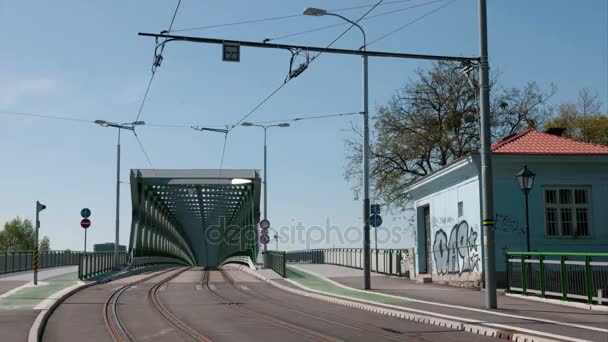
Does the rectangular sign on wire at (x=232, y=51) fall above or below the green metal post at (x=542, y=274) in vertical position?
above

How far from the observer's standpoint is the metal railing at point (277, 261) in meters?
35.1

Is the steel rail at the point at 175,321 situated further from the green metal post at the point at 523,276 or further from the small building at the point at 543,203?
the small building at the point at 543,203

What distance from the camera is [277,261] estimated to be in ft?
125

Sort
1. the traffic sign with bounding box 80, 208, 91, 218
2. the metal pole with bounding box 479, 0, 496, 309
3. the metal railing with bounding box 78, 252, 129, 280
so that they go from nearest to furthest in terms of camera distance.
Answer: the metal pole with bounding box 479, 0, 496, 309 < the metal railing with bounding box 78, 252, 129, 280 < the traffic sign with bounding box 80, 208, 91, 218

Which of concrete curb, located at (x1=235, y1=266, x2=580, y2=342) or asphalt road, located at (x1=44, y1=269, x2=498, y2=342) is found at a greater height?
concrete curb, located at (x1=235, y1=266, x2=580, y2=342)

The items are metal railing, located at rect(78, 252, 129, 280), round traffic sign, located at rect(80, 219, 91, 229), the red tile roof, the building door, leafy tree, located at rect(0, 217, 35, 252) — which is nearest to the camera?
the red tile roof

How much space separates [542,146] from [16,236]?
11560 cm

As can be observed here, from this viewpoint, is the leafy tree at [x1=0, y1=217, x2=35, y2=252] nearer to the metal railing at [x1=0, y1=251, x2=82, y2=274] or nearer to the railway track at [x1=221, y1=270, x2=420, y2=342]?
the metal railing at [x1=0, y1=251, x2=82, y2=274]

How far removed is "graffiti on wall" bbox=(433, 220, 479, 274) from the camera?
86.4ft

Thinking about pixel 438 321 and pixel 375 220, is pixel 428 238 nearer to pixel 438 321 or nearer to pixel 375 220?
pixel 375 220

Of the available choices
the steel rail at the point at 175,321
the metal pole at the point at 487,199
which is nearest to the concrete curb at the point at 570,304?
the metal pole at the point at 487,199

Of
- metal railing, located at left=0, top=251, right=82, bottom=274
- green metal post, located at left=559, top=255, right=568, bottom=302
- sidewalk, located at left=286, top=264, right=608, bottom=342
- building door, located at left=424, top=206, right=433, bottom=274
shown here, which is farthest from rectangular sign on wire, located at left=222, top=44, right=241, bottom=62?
metal railing, located at left=0, top=251, right=82, bottom=274

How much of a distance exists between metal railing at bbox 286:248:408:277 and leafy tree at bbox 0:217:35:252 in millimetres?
75331

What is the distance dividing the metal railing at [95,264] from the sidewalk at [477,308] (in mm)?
9241
